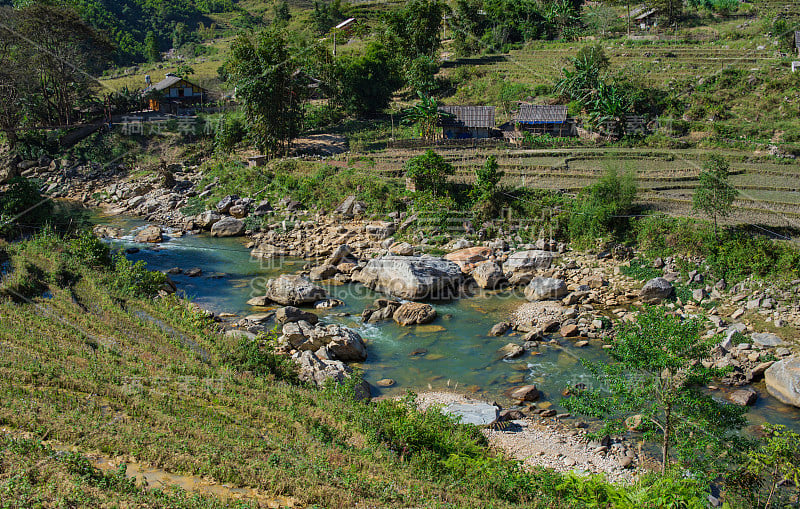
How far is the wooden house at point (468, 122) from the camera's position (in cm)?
3750

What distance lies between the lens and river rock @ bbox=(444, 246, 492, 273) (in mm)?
22352

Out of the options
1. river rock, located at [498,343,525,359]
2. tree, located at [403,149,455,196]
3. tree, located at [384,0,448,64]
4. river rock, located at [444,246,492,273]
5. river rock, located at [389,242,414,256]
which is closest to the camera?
river rock, located at [498,343,525,359]

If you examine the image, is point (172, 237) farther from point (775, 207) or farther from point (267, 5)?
point (267, 5)

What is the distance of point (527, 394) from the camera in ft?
46.0

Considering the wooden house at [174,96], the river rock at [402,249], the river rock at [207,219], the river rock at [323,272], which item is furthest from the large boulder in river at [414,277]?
the wooden house at [174,96]

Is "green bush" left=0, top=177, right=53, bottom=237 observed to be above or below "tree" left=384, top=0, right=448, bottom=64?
below

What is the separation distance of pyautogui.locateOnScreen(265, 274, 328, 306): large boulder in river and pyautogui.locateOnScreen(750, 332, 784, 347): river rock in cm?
1389

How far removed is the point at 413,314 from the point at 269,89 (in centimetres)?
2188

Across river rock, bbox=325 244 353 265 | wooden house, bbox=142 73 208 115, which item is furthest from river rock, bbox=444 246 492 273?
wooden house, bbox=142 73 208 115

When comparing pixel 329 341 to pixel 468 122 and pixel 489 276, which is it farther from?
pixel 468 122

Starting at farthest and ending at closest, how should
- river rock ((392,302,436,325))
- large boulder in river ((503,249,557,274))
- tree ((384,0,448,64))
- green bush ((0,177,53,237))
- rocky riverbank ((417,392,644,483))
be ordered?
tree ((384,0,448,64)) → large boulder in river ((503,249,557,274)) → green bush ((0,177,53,237)) → river rock ((392,302,436,325)) → rocky riverbank ((417,392,644,483))

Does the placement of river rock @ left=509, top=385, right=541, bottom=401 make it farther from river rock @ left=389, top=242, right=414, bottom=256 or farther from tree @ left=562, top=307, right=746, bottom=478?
river rock @ left=389, top=242, right=414, bottom=256

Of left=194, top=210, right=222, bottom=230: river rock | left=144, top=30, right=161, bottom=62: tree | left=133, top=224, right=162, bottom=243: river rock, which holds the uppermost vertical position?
left=144, top=30, right=161, bottom=62: tree

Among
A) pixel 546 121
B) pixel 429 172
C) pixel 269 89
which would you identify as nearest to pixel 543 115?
pixel 546 121
